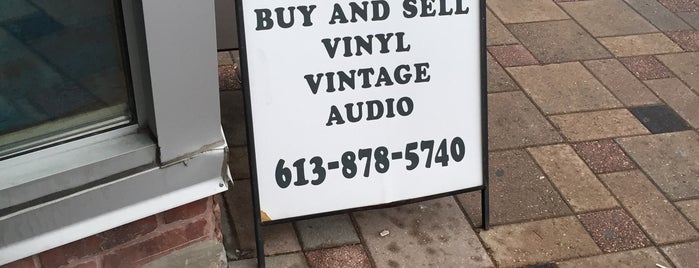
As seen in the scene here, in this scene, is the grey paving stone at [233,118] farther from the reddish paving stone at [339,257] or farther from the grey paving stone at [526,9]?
the grey paving stone at [526,9]

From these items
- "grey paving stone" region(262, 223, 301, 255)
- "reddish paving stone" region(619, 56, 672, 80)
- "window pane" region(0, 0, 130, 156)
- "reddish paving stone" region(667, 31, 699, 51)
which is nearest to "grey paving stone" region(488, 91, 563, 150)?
"reddish paving stone" region(619, 56, 672, 80)

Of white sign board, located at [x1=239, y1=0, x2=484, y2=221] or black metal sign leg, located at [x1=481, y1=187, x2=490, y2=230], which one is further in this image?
black metal sign leg, located at [x1=481, y1=187, x2=490, y2=230]

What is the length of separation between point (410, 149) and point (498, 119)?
1042 millimetres

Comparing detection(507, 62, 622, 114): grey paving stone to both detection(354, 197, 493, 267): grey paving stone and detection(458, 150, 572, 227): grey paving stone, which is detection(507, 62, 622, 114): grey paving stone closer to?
detection(458, 150, 572, 227): grey paving stone

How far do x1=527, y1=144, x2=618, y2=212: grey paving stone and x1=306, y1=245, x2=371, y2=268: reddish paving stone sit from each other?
0.97 metres

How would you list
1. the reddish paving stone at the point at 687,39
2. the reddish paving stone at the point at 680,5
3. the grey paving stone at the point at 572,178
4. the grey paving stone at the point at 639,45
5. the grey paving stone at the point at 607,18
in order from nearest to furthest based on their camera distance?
the grey paving stone at the point at 572,178, the grey paving stone at the point at 639,45, the reddish paving stone at the point at 687,39, the grey paving stone at the point at 607,18, the reddish paving stone at the point at 680,5

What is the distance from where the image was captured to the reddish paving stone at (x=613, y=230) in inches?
127

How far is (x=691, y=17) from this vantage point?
5.14 metres

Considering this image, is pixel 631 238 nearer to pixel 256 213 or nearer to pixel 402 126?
pixel 402 126

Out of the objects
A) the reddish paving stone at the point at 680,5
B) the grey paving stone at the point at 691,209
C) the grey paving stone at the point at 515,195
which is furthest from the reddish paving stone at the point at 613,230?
the reddish paving stone at the point at 680,5

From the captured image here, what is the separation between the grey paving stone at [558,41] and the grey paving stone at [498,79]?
0.29 m

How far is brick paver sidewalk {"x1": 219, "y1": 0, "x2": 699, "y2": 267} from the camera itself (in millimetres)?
3143

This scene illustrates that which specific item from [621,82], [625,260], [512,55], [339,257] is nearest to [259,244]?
[339,257]

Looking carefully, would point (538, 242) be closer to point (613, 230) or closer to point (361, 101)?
point (613, 230)
